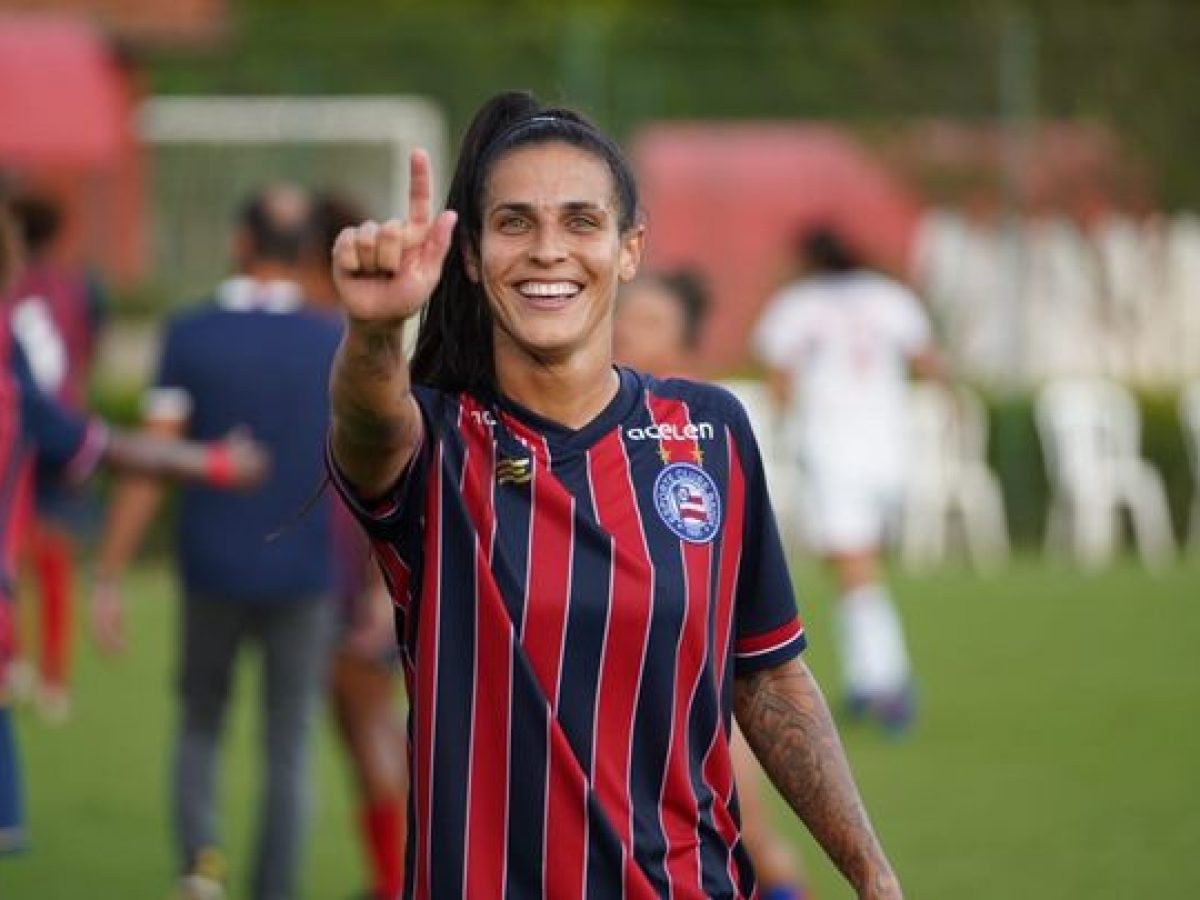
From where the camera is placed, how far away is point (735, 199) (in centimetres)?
2283

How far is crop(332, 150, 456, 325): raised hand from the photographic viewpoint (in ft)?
12.3

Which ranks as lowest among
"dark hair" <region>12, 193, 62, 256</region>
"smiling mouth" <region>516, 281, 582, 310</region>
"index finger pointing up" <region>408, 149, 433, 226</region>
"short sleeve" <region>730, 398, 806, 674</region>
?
"dark hair" <region>12, 193, 62, 256</region>

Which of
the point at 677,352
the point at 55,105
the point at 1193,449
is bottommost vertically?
the point at 1193,449

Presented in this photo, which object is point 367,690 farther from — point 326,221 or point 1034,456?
point 1034,456

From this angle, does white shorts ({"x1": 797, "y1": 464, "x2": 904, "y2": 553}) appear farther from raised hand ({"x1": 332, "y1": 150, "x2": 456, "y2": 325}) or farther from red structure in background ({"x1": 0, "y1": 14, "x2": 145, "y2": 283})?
red structure in background ({"x1": 0, "y1": 14, "x2": 145, "y2": 283})

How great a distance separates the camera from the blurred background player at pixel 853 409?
12.9m

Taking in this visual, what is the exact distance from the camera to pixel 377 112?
76.0 ft

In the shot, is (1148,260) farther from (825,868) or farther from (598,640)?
(598,640)

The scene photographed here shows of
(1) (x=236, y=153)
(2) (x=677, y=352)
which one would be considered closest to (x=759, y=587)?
(2) (x=677, y=352)

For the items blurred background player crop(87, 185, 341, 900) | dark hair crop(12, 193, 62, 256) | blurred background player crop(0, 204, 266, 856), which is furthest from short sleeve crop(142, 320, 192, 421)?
dark hair crop(12, 193, 62, 256)

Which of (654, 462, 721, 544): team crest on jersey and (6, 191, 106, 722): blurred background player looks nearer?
(654, 462, 721, 544): team crest on jersey

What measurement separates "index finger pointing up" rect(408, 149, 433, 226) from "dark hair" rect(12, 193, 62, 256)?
8344mm

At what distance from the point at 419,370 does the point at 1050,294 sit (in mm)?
18340

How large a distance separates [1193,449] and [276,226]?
13.5 m
